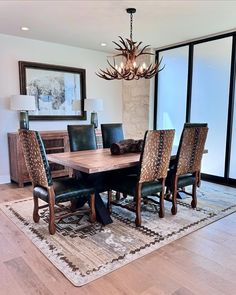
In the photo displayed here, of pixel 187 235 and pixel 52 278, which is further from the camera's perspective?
pixel 187 235

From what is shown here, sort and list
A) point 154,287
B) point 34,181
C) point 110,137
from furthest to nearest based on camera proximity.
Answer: point 110,137, point 34,181, point 154,287

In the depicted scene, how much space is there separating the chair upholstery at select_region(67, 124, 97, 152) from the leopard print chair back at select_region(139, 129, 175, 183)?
1191 millimetres

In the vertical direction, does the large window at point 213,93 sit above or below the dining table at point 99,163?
above

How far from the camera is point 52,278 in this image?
1.91m

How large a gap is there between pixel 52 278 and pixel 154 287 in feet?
2.49

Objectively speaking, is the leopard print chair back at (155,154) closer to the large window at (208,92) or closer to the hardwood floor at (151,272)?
the hardwood floor at (151,272)

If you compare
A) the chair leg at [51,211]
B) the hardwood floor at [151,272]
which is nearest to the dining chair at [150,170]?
the hardwood floor at [151,272]

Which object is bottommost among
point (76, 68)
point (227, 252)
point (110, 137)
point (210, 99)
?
point (227, 252)

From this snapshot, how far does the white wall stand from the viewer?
4.37 m

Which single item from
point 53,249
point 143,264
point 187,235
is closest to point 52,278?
point 53,249

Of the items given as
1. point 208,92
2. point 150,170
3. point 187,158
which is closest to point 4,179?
point 150,170

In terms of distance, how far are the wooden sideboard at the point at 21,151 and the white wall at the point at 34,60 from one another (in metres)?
0.20

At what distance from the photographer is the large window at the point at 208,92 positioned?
438 centimetres

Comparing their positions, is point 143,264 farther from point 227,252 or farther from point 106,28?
point 106,28
